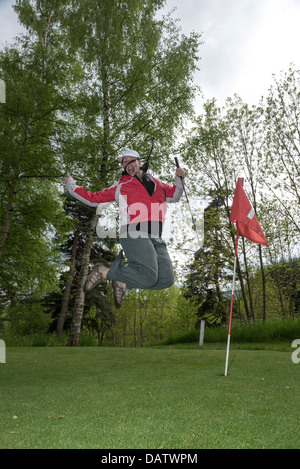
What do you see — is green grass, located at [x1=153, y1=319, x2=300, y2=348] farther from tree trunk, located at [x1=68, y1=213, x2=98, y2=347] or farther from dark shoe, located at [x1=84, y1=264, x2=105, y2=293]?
dark shoe, located at [x1=84, y1=264, x2=105, y2=293]

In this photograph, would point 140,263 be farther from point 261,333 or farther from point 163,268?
point 261,333

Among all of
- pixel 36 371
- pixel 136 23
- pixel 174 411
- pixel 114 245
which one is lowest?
pixel 36 371

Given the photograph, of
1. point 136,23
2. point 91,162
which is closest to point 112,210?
point 91,162

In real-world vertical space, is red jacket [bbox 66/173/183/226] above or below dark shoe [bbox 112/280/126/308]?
above

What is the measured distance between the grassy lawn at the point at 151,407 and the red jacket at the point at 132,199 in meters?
2.06

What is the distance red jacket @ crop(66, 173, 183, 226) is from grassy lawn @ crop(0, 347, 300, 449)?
6.76 ft

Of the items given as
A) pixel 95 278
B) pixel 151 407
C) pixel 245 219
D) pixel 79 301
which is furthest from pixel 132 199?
pixel 79 301

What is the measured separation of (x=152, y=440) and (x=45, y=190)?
13.0 metres

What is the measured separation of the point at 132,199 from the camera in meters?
4.28

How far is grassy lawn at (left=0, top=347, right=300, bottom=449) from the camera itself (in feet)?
8.46

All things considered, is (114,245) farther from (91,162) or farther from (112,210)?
(91,162)

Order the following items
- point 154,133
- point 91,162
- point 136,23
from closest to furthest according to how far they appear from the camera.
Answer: point 91,162
point 154,133
point 136,23

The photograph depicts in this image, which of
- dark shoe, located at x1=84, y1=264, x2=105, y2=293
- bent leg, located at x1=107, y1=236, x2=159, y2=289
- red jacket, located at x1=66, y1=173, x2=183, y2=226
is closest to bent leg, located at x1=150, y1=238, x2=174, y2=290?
bent leg, located at x1=107, y1=236, x2=159, y2=289

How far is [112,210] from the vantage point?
13234mm
